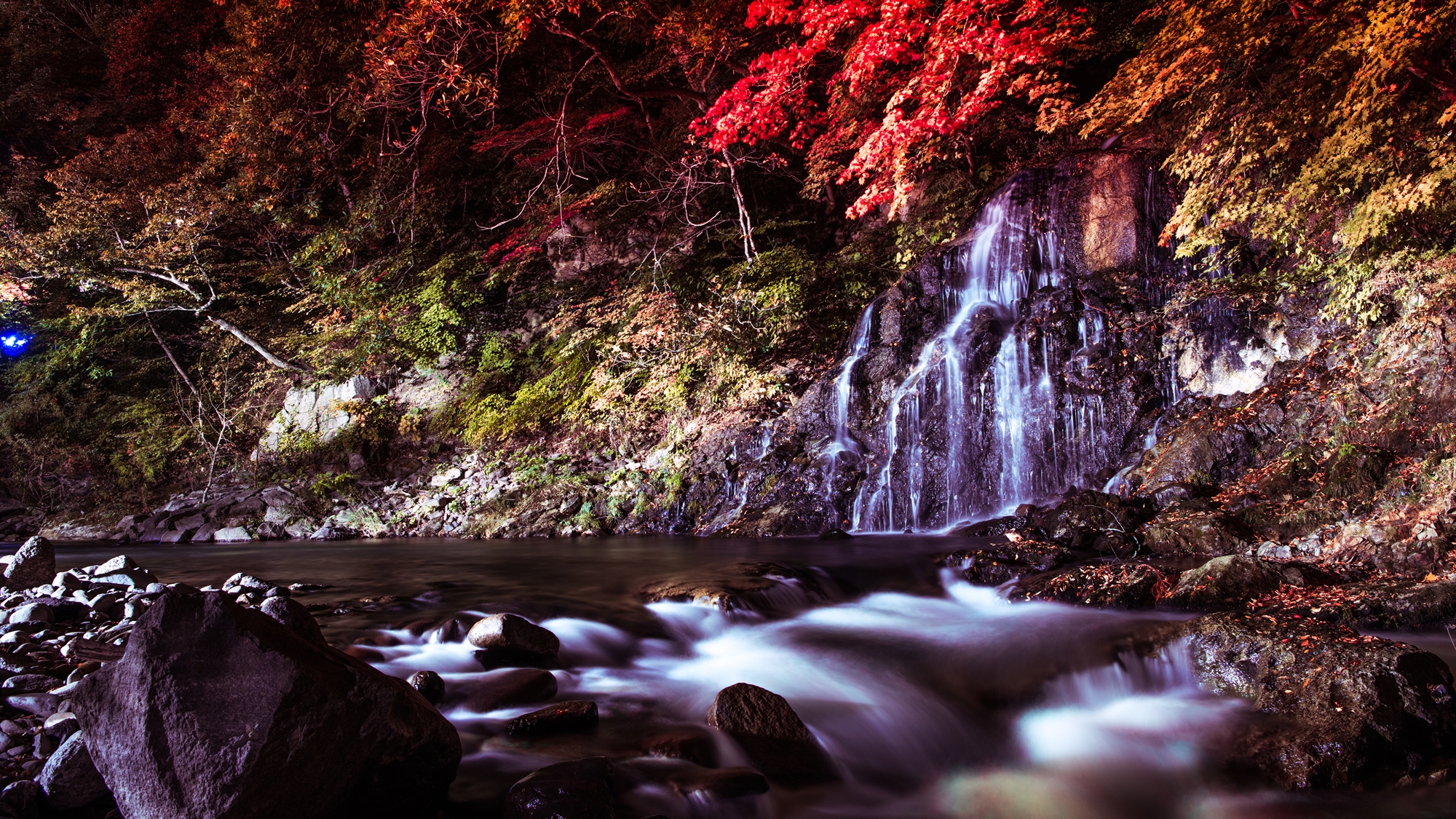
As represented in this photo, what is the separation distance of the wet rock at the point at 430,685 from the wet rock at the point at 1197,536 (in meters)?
6.25

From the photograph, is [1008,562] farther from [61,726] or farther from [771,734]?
[61,726]

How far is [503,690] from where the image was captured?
3955 millimetres

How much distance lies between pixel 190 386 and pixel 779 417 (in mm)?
14570

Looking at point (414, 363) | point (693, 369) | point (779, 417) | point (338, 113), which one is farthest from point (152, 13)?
point (779, 417)

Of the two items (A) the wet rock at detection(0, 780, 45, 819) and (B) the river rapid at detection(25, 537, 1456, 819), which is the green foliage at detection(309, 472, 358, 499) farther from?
(A) the wet rock at detection(0, 780, 45, 819)

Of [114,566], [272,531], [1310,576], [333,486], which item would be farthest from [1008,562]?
[272,531]

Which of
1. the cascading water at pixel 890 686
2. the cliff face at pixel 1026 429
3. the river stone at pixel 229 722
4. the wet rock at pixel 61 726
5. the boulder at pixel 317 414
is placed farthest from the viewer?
the boulder at pixel 317 414

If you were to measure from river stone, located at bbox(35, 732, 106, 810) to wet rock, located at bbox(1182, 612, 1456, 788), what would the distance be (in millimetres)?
4847

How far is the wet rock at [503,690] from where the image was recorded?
3869 mm

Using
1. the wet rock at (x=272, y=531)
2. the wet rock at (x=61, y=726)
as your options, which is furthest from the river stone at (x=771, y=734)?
the wet rock at (x=272, y=531)

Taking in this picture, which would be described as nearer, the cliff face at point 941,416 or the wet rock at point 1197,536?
the wet rock at point 1197,536

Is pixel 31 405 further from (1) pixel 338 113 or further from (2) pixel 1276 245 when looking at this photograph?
(2) pixel 1276 245

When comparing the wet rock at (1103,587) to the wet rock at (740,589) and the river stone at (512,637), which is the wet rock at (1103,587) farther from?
the river stone at (512,637)

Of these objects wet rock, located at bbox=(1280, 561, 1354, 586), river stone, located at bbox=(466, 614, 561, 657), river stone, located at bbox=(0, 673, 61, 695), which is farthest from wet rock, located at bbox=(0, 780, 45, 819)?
wet rock, located at bbox=(1280, 561, 1354, 586)
